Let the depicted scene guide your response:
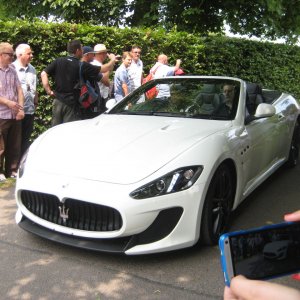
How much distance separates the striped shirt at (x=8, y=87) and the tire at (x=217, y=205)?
316 cm

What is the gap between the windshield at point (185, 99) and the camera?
4.72 m

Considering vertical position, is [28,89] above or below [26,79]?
below

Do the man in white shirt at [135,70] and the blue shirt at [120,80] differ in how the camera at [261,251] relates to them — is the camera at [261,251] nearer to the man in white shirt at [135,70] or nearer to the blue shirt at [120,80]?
the blue shirt at [120,80]

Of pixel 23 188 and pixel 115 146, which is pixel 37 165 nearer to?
pixel 23 188

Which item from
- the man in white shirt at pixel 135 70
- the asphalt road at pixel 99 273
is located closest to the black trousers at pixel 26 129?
the man in white shirt at pixel 135 70

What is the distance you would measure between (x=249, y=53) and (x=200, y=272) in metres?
11.0

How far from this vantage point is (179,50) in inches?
406

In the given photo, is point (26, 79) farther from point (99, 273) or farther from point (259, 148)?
point (99, 273)

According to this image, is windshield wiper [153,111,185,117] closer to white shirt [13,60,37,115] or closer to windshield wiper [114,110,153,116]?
windshield wiper [114,110,153,116]

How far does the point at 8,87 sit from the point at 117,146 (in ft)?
8.28

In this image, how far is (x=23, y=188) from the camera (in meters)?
3.67

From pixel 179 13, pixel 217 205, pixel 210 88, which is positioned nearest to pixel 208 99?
pixel 210 88

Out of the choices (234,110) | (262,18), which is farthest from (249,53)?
(234,110)

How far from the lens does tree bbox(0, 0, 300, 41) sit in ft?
40.5
